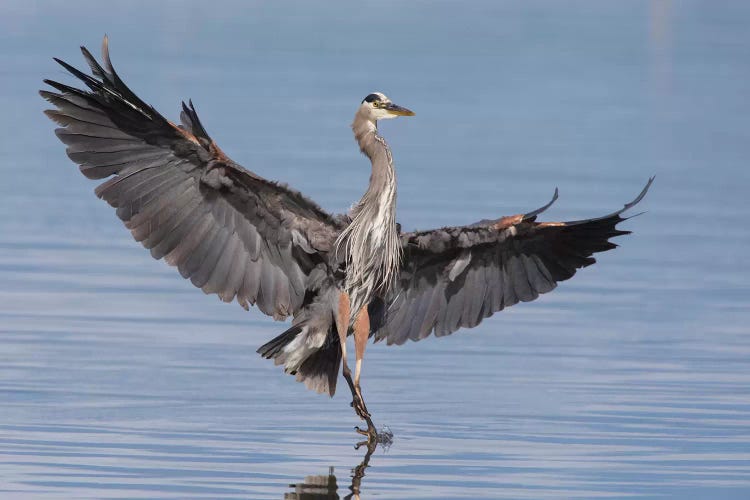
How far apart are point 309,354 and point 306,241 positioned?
0.73 m

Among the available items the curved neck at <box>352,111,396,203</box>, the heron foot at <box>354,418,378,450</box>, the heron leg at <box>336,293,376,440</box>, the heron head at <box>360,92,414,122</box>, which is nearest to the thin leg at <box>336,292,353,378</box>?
the heron leg at <box>336,293,376,440</box>

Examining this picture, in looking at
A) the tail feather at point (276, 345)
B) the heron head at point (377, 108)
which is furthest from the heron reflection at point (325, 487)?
the heron head at point (377, 108)

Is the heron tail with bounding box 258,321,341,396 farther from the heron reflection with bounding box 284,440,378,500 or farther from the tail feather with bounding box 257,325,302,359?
the heron reflection with bounding box 284,440,378,500

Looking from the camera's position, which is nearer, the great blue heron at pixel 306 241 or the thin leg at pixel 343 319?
the great blue heron at pixel 306 241

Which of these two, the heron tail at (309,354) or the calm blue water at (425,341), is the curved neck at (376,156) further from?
the calm blue water at (425,341)

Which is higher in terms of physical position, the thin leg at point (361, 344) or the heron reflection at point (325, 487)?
the thin leg at point (361, 344)

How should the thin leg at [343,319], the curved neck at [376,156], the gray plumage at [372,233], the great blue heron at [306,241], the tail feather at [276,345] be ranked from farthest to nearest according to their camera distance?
the curved neck at [376,156] → the gray plumage at [372,233] → the thin leg at [343,319] → the tail feather at [276,345] → the great blue heron at [306,241]

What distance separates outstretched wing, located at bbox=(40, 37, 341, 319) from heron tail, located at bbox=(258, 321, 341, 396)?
1.15 ft

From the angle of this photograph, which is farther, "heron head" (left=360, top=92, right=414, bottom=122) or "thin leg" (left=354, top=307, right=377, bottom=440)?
"heron head" (left=360, top=92, right=414, bottom=122)

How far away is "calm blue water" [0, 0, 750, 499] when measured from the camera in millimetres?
9805

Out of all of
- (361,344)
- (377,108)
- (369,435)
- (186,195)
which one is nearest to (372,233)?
(361,344)

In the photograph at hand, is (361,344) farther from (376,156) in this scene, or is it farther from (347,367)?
(376,156)

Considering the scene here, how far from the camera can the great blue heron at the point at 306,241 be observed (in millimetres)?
10766

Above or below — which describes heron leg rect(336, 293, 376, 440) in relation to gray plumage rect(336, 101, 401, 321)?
below
